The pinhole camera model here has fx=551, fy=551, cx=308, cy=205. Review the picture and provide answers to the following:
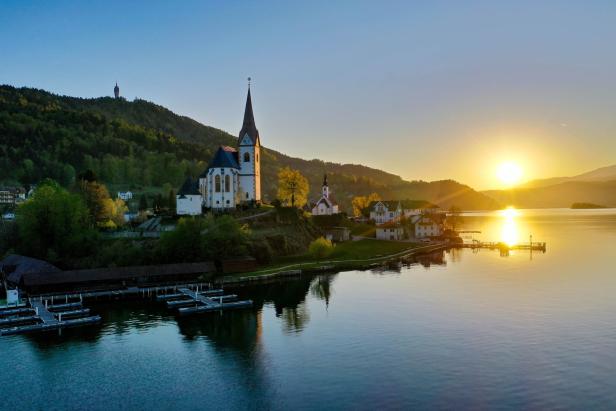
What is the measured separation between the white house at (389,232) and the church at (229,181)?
32005 millimetres

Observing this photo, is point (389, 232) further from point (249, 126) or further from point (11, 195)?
point (11, 195)

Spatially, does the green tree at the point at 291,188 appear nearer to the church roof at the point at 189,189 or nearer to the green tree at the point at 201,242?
the church roof at the point at 189,189

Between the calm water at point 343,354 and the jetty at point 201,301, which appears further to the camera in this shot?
the jetty at point 201,301

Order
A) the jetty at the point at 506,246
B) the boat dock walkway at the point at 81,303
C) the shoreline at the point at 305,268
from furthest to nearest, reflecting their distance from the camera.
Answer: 1. the jetty at the point at 506,246
2. the shoreline at the point at 305,268
3. the boat dock walkway at the point at 81,303

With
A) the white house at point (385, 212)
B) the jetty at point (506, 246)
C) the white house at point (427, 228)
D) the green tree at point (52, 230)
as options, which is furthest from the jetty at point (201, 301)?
the white house at point (385, 212)

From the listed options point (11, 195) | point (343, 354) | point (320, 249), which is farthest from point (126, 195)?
point (343, 354)

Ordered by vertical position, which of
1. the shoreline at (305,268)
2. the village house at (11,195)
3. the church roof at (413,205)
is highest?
the village house at (11,195)

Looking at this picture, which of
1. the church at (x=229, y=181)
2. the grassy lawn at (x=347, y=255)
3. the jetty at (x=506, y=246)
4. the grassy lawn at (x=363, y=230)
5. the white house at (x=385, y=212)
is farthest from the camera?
the white house at (x=385, y=212)

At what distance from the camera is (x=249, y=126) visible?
111750 mm

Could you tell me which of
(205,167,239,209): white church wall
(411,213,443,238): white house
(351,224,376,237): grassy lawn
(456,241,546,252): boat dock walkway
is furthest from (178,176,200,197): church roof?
(456,241,546,252): boat dock walkway

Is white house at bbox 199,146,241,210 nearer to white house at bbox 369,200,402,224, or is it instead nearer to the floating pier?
the floating pier

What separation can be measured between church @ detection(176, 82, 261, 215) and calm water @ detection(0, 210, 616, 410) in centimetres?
3727

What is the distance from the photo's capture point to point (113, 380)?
129 feet

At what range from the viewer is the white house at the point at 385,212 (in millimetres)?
148250
